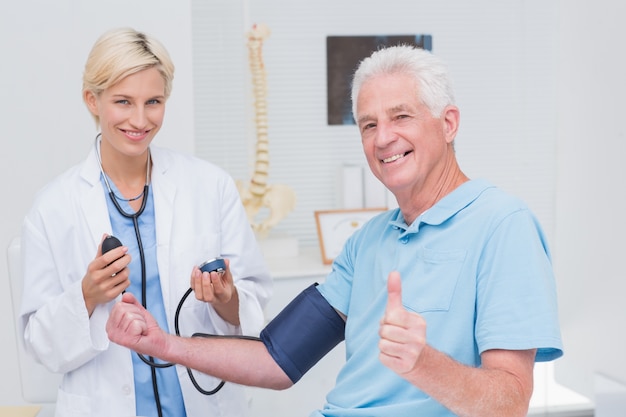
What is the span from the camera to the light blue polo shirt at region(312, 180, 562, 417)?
1.32 m

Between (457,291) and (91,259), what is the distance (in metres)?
0.85

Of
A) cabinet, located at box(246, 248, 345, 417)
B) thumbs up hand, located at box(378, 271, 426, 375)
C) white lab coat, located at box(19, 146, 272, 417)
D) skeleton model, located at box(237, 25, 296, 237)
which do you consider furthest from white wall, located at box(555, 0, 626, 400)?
thumbs up hand, located at box(378, 271, 426, 375)

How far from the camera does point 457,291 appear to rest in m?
1.39

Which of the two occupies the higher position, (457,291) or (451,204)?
(451,204)

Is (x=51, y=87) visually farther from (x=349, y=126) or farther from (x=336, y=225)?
(x=349, y=126)

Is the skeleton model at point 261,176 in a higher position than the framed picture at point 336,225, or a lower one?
higher

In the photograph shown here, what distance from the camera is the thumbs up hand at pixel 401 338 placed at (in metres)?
1.13

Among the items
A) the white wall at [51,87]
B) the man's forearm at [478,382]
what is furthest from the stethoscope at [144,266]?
the white wall at [51,87]

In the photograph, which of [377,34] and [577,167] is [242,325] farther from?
[377,34]

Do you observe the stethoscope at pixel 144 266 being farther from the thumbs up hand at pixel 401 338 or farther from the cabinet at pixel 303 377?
the cabinet at pixel 303 377

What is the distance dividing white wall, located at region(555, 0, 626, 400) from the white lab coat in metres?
1.57

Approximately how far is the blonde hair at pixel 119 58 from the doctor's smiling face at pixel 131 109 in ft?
0.05

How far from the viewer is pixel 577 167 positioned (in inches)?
123

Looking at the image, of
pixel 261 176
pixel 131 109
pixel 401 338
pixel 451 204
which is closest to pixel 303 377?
pixel 261 176
